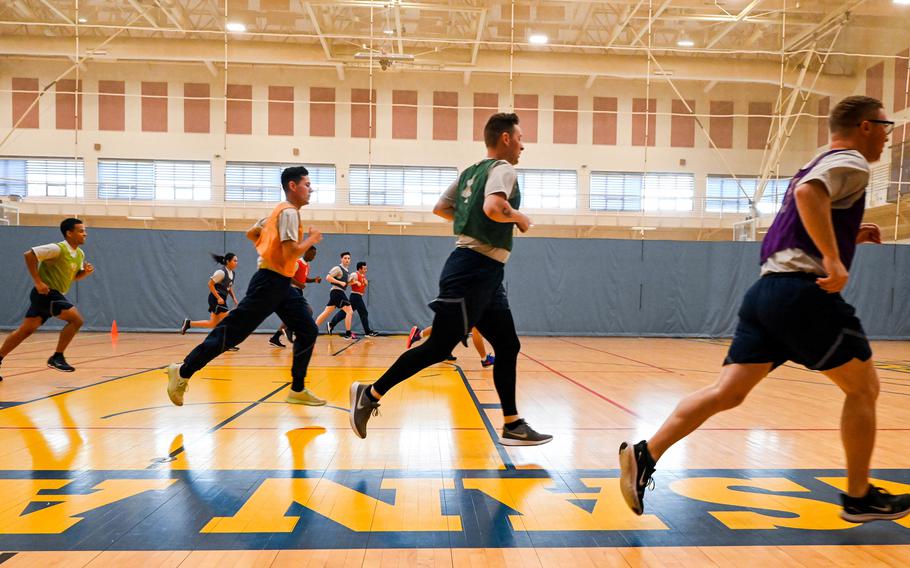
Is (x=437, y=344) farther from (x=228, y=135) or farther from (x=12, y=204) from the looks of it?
(x=12, y=204)

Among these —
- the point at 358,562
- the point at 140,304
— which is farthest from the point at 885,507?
the point at 140,304

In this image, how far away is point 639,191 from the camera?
1984cm

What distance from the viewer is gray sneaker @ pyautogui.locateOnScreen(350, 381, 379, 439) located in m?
3.16

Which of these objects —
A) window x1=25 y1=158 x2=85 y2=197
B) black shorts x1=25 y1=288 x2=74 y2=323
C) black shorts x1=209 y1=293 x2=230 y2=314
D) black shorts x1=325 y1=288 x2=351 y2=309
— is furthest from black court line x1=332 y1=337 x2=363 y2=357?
window x1=25 y1=158 x2=85 y2=197

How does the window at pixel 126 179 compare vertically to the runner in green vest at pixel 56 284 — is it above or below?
above

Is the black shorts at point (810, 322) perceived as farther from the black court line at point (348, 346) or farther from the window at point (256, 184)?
the window at point (256, 184)

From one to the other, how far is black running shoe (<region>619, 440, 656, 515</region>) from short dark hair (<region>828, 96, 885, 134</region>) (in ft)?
4.79


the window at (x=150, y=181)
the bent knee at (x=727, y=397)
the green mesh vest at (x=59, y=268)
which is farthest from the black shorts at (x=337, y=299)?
the bent knee at (x=727, y=397)

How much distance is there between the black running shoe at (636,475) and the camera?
2285 millimetres

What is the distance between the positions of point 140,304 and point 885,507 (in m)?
15.0

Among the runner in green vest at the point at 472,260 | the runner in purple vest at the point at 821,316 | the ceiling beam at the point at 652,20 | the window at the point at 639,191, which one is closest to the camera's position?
the runner in purple vest at the point at 821,316

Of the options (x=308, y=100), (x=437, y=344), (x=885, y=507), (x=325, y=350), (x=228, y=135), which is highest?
(x=308, y=100)

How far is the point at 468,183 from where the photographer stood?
10.3ft

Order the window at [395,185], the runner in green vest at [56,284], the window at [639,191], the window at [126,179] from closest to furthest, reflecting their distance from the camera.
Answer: the runner in green vest at [56,284]
the window at [126,179]
the window at [395,185]
the window at [639,191]
